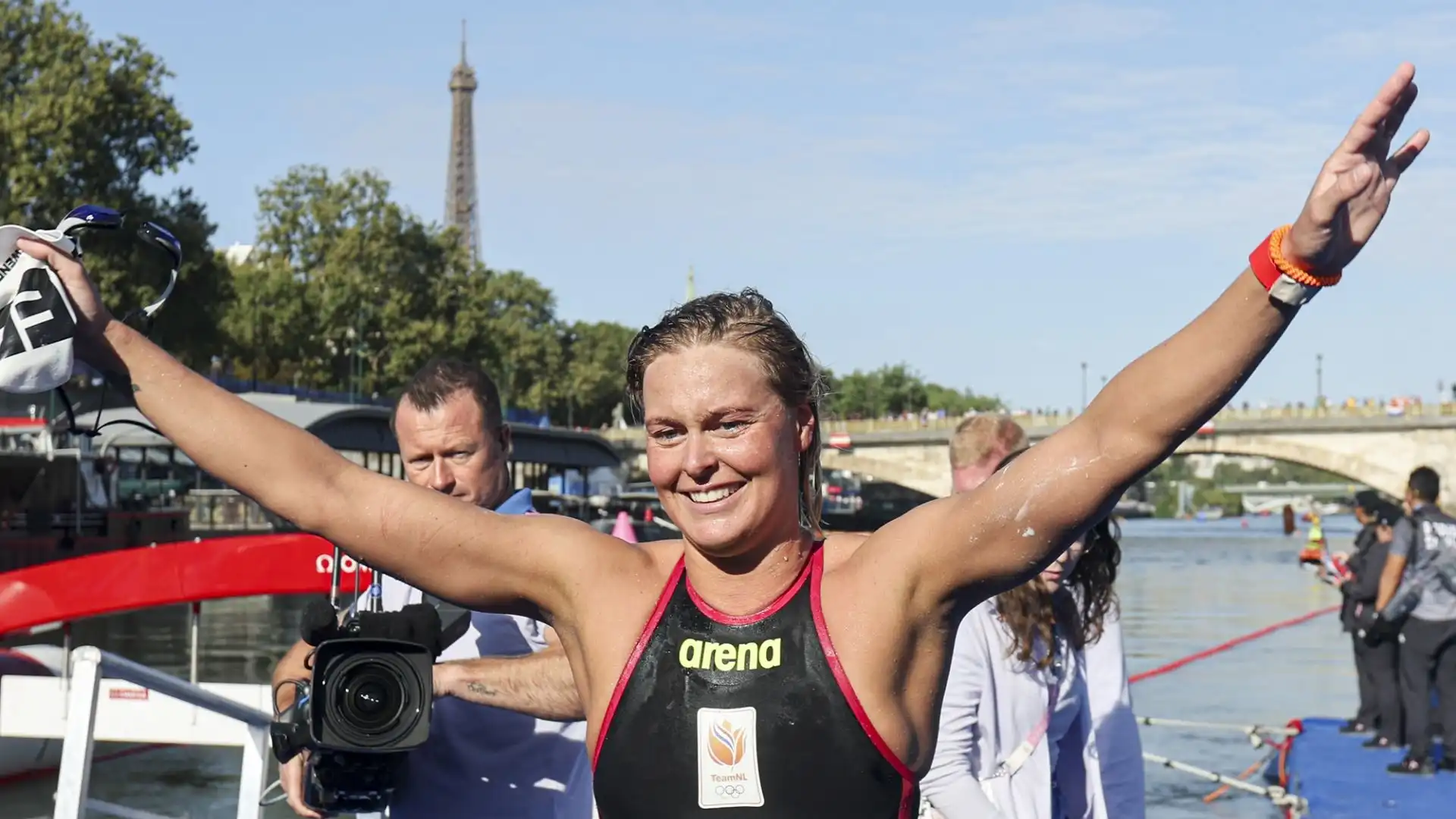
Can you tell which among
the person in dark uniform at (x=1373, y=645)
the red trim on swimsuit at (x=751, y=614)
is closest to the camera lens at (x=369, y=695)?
the red trim on swimsuit at (x=751, y=614)

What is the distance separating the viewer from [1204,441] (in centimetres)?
8519

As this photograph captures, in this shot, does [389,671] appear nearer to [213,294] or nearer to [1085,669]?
[1085,669]

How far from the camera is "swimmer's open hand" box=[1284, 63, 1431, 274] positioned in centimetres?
229

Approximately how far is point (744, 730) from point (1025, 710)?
228 centimetres

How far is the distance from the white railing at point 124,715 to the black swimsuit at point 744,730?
10.5 ft

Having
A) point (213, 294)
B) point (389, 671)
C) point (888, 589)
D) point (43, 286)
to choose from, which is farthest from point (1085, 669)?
point (213, 294)

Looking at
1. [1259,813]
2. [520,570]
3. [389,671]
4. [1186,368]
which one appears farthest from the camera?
[1259,813]

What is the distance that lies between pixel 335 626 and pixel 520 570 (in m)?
1.30

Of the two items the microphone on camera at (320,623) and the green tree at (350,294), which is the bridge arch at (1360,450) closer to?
the green tree at (350,294)

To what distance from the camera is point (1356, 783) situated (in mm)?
11336

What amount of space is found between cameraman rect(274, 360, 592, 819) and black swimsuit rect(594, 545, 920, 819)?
4.29 ft

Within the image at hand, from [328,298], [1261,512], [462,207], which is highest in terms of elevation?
[462,207]

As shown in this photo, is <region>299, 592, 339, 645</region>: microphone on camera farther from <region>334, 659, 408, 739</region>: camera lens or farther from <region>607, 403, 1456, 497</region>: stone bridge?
<region>607, 403, 1456, 497</region>: stone bridge

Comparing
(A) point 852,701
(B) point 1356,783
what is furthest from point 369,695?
(B) point 1356,783
